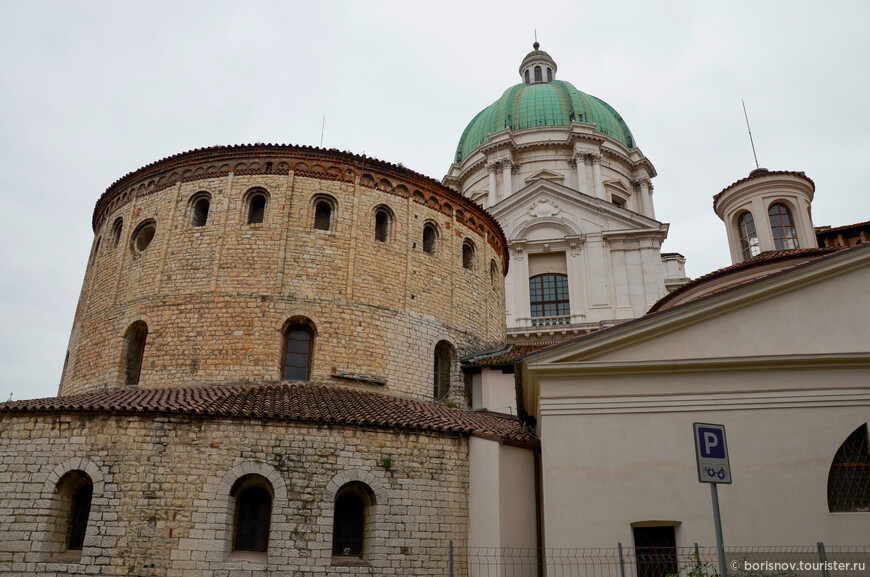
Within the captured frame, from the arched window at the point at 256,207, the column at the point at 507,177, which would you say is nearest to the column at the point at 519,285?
the column at the point at 507,177

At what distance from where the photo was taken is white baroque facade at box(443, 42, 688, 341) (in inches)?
1276

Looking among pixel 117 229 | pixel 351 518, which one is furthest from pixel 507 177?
pixel 351 518

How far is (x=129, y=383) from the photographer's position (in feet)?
54.4

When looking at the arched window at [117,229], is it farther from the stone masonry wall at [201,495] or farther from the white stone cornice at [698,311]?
the white stone cornice at [698,311]

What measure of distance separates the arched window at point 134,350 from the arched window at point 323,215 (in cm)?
538

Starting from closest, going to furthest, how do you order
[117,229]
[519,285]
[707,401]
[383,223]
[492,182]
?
[707,401] → [383,223] → [117,229] → [519,285] → [492,182]

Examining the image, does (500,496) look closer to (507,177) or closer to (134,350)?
(134,350)

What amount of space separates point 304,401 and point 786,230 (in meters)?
16.4

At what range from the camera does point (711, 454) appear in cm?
697

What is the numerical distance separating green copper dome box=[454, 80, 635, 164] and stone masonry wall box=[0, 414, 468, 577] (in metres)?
32.1

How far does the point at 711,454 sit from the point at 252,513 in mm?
9695

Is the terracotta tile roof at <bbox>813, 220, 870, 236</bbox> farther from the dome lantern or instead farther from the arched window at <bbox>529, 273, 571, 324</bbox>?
the dome lantern

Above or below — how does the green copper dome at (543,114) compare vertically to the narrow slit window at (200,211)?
above

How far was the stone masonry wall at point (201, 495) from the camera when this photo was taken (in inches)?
475
